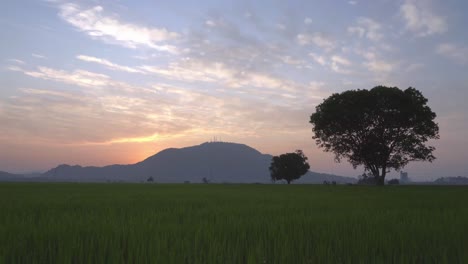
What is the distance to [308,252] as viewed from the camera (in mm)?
4406

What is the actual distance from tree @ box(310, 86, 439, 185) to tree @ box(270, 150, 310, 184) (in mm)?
51565

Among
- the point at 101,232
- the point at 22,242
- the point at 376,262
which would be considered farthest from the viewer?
the point at 101,232

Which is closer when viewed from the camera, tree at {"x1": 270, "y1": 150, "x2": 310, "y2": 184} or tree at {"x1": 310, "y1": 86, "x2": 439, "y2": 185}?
tree at {"x1": 310, "y1": 86, "x2": 439, "y2": 185}

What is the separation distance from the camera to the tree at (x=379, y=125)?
140 feet

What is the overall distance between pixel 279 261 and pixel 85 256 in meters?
2.14

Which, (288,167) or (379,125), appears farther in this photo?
(288,167)

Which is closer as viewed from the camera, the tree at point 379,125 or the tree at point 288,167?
the tree at point 379,125

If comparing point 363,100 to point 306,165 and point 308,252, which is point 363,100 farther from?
point 306,165

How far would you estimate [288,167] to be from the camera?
99188 millimetres

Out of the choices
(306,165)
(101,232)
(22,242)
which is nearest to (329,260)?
(101,232)

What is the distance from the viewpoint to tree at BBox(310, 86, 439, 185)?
42.8 meters

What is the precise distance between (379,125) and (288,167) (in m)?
56.3

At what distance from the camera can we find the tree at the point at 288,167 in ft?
324

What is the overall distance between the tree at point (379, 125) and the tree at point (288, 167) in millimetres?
51565
